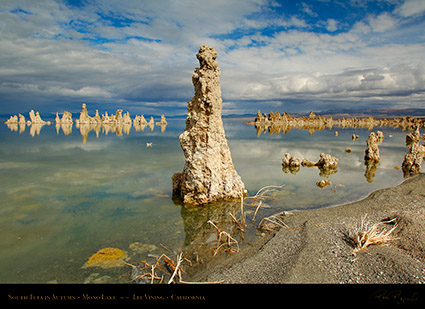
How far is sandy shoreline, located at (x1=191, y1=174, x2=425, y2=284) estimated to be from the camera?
4551 mm

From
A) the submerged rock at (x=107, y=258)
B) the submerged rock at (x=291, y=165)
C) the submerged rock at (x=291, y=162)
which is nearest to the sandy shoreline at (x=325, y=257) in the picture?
the submerged rock at (x=107, y=258)

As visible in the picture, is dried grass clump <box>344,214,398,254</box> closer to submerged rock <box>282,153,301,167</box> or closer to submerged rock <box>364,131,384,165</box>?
submerged rock <box>282,153,301,167</box>

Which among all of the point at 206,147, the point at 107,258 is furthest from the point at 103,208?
the point at 206,147

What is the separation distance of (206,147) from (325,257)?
6.14 m

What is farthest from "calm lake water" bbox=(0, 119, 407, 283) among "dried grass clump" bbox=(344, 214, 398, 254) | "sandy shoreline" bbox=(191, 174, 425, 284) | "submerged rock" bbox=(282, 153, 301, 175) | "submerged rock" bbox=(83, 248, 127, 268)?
"dried grass clump" bbox=(344, 214, 398, 254)

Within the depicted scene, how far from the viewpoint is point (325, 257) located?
5.22 meters

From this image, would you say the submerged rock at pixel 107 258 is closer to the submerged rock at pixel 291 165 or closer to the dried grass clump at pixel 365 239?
the dried grass clump at pixel 365 239

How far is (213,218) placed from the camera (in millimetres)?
8836
